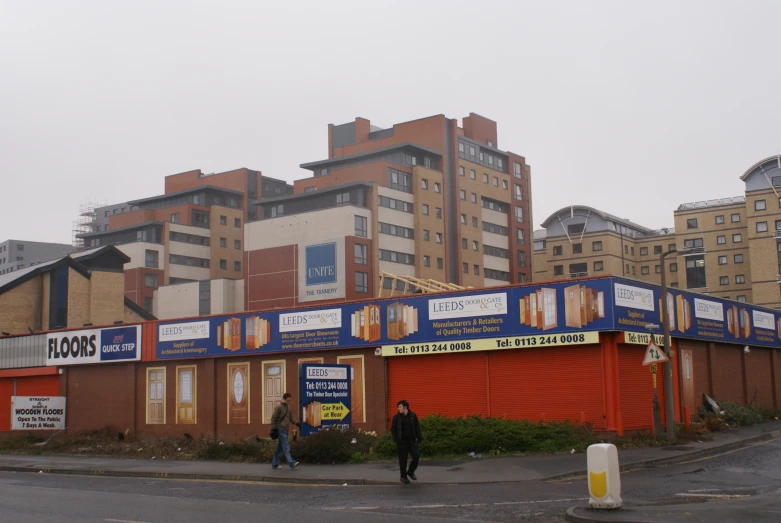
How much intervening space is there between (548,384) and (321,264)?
57920mm

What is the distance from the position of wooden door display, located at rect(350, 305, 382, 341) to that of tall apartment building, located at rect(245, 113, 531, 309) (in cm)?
4971

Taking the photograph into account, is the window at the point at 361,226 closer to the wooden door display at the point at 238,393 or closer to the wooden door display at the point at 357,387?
the wooden door display at the point at 238,393

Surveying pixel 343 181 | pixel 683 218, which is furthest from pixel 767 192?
pixel 343 181

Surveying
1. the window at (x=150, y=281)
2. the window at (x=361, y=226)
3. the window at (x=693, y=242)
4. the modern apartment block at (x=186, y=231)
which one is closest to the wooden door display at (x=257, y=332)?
the window at (x=361, y=226)

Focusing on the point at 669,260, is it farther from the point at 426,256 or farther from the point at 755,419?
the point at 755,419

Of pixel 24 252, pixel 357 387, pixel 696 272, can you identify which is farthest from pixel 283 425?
pixel 24 252

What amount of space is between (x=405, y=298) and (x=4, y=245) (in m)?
157

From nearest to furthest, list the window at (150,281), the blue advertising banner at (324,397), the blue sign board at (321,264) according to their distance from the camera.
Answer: the blue advertising banner at (324,397)
the blue sign board at (321,264)
the window at (150,281)

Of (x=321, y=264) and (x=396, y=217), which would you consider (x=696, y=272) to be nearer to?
(x=396, y=217)

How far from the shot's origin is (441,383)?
99.8 ft

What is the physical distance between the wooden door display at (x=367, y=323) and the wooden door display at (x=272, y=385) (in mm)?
4026

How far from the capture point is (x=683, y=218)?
12131 centimetres

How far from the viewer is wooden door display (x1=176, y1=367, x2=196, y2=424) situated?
36812mm

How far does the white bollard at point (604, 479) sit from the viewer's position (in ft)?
44.8
